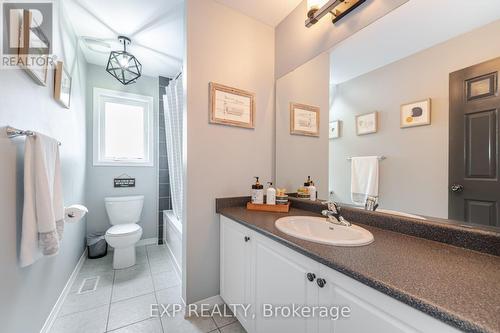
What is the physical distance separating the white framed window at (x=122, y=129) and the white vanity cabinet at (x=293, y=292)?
2.09m

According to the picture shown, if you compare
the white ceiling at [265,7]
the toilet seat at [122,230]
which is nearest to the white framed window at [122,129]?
the toilet seat at [122,230]

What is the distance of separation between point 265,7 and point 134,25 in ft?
4.17

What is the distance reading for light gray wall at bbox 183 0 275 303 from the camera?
1.55 metres

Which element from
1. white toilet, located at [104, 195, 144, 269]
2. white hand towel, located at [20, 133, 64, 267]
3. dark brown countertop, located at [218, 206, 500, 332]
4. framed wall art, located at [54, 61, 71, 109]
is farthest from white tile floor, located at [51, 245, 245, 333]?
framed wall art, located at [54, 61, 71, 109]

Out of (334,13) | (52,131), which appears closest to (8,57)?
(52,131)

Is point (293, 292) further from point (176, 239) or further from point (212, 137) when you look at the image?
point (176, 239)

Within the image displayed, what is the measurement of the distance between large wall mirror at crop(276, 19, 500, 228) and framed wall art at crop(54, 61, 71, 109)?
6.28ft

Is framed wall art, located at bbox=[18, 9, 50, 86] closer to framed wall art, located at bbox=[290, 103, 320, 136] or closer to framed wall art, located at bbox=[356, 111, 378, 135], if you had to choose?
framed wall art, located at bbox=[290, 103, 320, 136]

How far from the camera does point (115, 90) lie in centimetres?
280

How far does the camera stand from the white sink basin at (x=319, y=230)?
39.1 inches

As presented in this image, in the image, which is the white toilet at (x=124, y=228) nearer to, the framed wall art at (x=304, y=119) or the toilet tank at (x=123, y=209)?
the toilet tank at (x=123, y=209)

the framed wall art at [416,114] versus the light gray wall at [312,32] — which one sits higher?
the light gray wall at [312,32]

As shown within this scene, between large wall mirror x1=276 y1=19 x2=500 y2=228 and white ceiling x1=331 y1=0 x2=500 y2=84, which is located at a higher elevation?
white ceiling x1=331 y1=0 x2=500 y2=84

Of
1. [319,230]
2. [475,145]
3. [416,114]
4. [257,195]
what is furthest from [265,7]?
[319,230]
